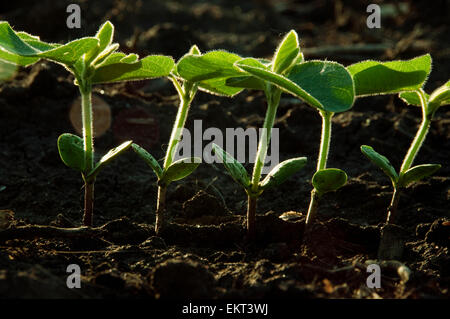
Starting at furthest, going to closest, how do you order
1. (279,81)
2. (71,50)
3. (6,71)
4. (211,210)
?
(6,71) → (211,210) → (71,50) → (279,81)

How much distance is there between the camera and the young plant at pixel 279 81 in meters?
1.54

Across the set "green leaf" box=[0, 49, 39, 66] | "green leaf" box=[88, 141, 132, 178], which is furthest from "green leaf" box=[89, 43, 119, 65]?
"green leaf" box=[88, 141, 132, 178]

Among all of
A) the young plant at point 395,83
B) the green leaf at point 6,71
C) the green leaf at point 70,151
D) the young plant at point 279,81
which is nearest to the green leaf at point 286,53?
the young plant at point 279,81

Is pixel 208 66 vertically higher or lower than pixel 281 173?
higher

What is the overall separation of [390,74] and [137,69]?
871mm

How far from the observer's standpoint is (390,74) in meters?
1.75

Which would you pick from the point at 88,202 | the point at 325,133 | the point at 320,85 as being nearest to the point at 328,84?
the point at 320,85

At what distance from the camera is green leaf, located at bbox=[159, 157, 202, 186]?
1.84 m

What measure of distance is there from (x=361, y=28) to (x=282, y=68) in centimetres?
498

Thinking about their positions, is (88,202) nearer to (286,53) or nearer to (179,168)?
(179,168)

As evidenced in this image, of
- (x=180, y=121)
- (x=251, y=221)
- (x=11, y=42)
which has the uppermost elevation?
(x=11, y=42)

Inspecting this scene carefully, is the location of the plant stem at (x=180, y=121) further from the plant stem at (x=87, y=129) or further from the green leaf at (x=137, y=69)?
the plant stem at (x=87, y=129)

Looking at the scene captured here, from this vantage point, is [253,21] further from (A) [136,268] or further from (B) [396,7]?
(A) [136,268]
